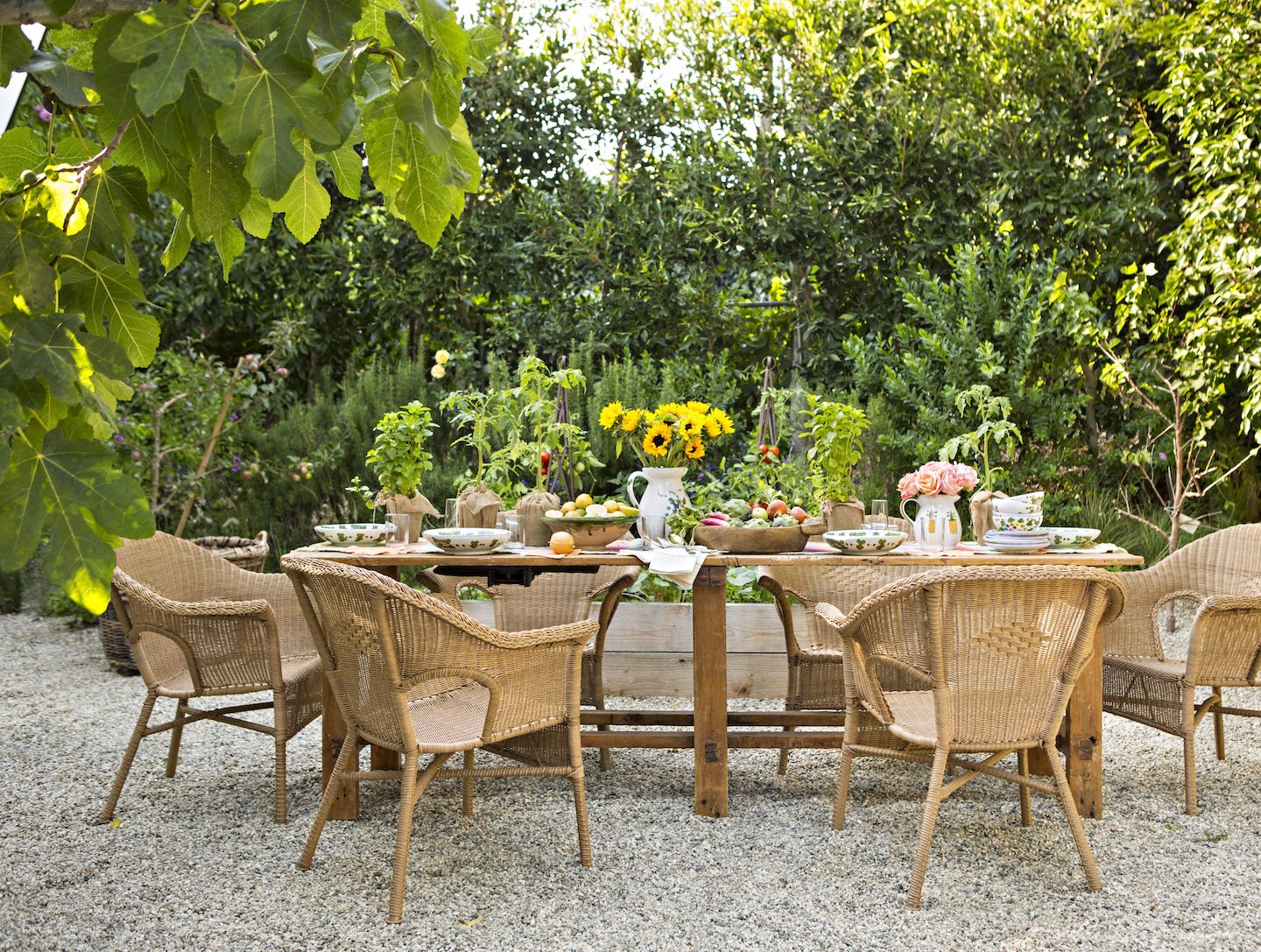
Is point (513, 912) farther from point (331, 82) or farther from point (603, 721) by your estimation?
point (331, 82)

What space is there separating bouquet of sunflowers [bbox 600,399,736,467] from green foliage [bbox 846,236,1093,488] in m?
3.15

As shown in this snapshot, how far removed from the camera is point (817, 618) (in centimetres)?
361

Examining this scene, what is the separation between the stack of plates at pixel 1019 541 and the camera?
3.21 m

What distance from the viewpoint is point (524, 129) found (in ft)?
26.6

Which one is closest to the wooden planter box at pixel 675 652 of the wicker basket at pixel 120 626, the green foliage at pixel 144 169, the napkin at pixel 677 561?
the napkin at pixel 677 561

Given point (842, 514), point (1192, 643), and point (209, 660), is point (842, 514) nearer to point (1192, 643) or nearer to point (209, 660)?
point (1192, 643)

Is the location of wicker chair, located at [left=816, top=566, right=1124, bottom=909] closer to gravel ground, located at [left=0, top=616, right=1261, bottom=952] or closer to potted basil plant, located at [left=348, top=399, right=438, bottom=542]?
gravel ground, located at [left=0, top=616, right=1261, bottom=952]

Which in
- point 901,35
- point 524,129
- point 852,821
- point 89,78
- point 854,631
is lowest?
point 852,821

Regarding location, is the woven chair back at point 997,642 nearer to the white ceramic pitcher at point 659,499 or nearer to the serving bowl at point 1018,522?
the serving bowl at point 1018,522

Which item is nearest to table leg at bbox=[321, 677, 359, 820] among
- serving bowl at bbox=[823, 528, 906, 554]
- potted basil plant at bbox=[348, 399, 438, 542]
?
potted basil plant at bbox=[348, 399, 438, 542]

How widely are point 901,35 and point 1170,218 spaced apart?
2.23m

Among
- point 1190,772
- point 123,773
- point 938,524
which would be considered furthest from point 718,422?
point 123,773

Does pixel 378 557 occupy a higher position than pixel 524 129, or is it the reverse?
pixel 524 129

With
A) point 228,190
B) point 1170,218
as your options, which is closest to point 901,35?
point 1170,218
